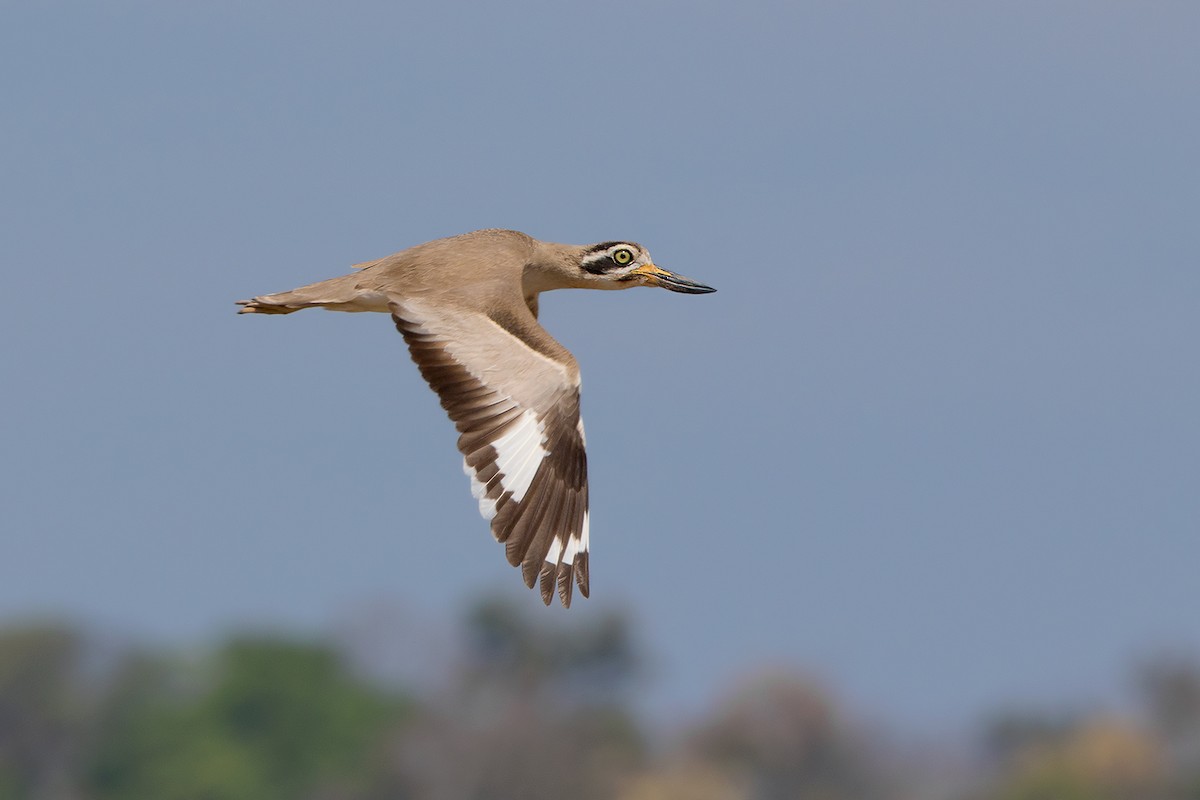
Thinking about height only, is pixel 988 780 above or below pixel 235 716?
below

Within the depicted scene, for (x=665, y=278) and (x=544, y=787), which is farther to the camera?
(x=544, y=787)

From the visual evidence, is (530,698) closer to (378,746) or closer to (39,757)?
(378,746)

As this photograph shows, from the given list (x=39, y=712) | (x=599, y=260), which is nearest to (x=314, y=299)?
(x=599, y=260)

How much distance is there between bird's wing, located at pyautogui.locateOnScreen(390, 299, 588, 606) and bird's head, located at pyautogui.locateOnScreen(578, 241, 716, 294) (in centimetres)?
363

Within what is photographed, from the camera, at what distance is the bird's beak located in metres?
25.4

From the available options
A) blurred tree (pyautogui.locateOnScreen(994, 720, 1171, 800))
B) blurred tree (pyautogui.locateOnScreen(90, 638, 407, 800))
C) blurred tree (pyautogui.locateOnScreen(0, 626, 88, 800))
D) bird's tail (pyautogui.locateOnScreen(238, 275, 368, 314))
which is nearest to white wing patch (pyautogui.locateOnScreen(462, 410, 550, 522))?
bird's tail (pyautogui.locateOnScreen(238, 275, 368, 314))

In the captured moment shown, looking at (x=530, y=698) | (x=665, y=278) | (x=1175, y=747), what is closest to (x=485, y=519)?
(x=665, y=278)

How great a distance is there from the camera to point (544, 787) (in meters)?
132

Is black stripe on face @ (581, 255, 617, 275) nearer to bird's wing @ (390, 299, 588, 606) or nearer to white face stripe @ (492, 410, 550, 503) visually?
bird's wing @ (390, 299, 588, 606)

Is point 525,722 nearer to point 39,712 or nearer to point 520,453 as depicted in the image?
point 39,712

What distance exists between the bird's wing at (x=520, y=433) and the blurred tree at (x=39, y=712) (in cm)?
Result: 12763

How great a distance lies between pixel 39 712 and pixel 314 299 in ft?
439

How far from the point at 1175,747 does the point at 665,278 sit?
4034 inches

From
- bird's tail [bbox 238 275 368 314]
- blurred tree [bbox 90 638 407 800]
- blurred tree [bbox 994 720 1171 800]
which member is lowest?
bird's tail [bbox 238 275 368 314]
